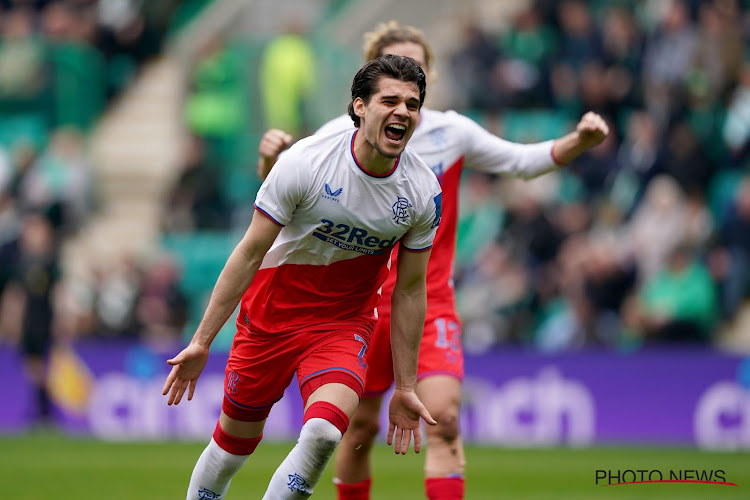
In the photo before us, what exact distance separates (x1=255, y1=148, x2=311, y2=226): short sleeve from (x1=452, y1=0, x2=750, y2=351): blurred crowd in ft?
28.3

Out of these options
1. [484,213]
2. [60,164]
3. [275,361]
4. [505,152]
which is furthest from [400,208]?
[60,164]

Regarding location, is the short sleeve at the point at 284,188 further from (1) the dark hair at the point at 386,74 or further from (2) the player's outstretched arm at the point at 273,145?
(2) the player's outstretched arm at the point at 273,145

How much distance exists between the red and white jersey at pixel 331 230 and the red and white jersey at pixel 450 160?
0.85m

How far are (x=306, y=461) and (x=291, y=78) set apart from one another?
40.7 ft

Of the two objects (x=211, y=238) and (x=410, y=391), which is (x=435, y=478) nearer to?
(x=410, y=391)

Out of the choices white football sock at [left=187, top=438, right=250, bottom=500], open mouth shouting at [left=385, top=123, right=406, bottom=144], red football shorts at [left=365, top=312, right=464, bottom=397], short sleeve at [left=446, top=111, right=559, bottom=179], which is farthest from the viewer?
short sleeve at [left=446, top=111, right=559, bottom=179]

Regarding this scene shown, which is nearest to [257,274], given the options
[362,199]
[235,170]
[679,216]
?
[362,199]

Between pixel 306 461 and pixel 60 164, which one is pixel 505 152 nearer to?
pixel 306 461

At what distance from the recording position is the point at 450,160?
7781mm

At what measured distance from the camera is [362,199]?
6.40 m

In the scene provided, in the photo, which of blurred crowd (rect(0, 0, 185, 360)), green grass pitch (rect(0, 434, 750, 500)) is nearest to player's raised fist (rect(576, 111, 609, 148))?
green grass pitch (rect(0, 434, 750, 500))

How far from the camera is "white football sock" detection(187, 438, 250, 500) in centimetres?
684

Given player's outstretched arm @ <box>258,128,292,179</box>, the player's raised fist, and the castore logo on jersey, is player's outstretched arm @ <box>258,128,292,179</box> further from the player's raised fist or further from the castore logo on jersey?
the player's raised fist

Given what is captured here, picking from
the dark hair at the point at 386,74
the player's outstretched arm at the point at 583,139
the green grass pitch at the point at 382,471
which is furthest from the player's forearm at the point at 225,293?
the green grass pitch at the point at 382,471
